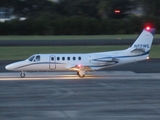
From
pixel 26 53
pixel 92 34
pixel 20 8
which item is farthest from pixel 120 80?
pixel 20 8

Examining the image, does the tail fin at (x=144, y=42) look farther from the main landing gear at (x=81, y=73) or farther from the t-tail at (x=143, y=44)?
the main landing gear at (x=81, y=73)

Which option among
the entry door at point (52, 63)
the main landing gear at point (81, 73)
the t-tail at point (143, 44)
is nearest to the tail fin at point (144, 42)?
the t-tail at point (143, 44)

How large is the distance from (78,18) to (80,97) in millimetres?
54697

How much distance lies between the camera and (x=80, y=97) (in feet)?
62.1

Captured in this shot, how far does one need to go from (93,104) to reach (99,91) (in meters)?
3.57

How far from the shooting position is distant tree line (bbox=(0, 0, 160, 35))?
229 ft

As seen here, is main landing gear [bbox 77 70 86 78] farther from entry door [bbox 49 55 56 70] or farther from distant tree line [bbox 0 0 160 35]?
distant tree line [bbox 0 0 160 35]

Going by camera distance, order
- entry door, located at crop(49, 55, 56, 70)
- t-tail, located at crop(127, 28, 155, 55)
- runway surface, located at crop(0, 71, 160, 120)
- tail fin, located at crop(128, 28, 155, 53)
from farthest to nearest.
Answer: tail fin, located at crop(128, 28, 155, 53)
t-tail, located at crop(127, 28, 155, 55)
entry door, located at crop(49, 55, 56, 70)
runway surface, located at crop(0, 71, 160, 120)

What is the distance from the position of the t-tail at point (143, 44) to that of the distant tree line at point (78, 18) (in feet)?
134

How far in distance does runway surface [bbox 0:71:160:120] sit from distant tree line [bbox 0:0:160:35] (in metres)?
41.9

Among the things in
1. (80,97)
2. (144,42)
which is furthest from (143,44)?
(80,97)

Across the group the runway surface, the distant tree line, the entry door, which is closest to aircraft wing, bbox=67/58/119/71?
the runway surface

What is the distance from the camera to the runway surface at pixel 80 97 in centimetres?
1523

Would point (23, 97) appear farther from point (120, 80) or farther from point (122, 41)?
point (122, 41)
